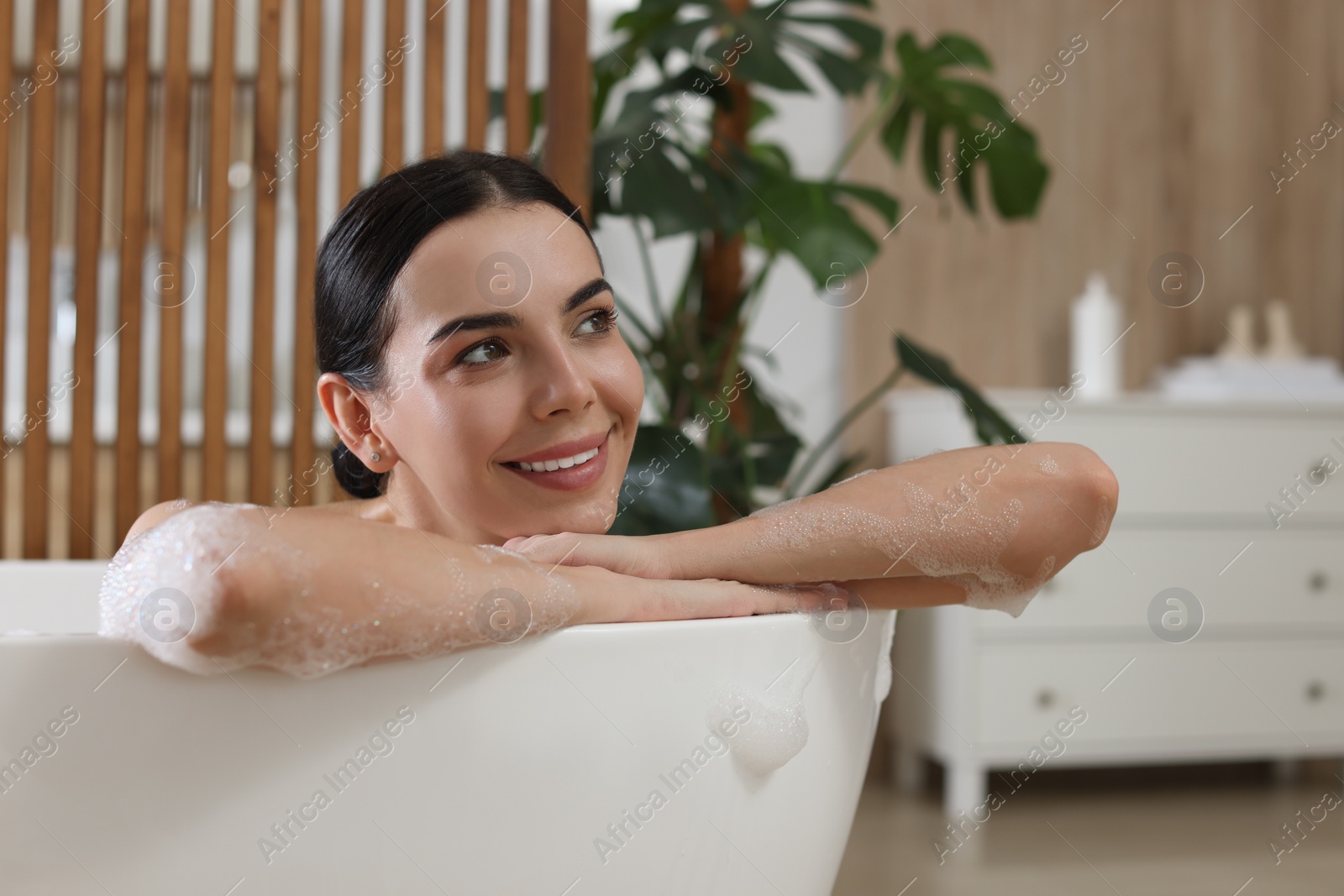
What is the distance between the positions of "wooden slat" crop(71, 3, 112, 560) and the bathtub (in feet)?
3.51

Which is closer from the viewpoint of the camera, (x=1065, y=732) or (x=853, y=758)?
(x=853, y=758)

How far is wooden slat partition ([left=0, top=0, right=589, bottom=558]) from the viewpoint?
1.68 m

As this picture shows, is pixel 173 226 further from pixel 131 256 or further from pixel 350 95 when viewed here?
pixel 350 95

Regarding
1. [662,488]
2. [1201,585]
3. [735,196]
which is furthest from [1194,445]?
[662,488]

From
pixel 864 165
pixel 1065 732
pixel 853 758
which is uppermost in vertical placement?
pixel 864 165

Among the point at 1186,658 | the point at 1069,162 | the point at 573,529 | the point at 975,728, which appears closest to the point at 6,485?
the point at 573,529

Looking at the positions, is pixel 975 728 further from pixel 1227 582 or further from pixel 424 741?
pixel 424 741

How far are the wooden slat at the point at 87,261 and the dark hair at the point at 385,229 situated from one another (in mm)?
708

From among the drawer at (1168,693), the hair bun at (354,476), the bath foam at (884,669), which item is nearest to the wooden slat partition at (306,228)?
the hair bun at (354,476)

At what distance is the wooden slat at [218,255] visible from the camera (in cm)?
170

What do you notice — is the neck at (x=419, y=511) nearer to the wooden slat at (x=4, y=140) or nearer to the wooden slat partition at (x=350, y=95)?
the wooden slat partition at (x=350, y=95)

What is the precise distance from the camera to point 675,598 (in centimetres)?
85

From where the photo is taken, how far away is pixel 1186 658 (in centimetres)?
233

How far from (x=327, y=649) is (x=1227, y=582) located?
2.12 metres
